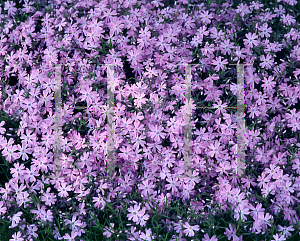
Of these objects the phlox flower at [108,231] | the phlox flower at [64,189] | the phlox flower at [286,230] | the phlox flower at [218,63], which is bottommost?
the phlox flower at [108,231]

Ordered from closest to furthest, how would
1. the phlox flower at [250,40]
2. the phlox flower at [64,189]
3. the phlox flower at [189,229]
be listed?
the phlox flower at [189,229] < the phlox flower at [64,189] < the phlox flower at [250,40]

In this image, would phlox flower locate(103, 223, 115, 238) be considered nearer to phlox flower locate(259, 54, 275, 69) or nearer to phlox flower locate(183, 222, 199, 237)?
phlox flower locate(183, 222, 199, 237)

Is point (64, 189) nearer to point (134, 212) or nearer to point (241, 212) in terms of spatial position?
point (134, 212)

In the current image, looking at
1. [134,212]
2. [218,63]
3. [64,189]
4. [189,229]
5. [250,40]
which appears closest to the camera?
[189,229]

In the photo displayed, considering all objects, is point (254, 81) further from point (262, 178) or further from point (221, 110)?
point (262, 178)

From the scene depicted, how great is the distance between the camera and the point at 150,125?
323 cm

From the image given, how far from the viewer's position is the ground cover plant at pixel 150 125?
302 cm

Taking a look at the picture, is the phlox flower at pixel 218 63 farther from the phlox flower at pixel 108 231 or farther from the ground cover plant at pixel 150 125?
the phlox flower at pixel 108 231

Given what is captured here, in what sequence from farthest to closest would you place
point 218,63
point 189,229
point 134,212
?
point 218,63 → point 134,212 → point 189,229

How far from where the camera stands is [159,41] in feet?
11.7

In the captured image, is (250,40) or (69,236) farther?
(250,40)

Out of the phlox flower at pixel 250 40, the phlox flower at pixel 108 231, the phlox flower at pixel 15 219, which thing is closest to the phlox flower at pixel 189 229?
the phlox flower at pixel 108 231

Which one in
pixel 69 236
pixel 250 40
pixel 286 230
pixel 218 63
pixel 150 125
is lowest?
pixel 69 236

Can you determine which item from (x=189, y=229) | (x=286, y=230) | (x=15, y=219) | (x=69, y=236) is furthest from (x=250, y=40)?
(x=15, y=219)
